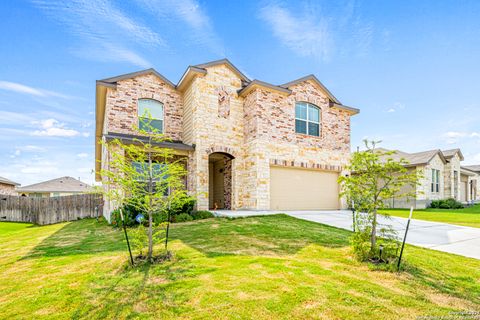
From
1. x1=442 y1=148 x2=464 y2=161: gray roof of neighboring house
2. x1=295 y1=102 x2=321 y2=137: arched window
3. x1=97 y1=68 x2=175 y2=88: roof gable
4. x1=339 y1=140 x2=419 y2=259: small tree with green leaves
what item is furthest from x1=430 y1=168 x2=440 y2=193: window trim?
x1=97 y1=68 x2=175 y2=88: roof gable

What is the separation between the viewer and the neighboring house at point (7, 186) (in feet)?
93.3

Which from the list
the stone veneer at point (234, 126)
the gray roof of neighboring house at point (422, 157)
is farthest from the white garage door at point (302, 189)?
the gray roof of neighboring house at point (422, 157)

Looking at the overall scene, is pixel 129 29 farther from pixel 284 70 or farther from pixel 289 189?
pixel 289 189

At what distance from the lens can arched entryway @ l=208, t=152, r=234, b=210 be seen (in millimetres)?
13898

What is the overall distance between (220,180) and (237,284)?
449 inches

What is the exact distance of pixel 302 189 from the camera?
14.0 metres

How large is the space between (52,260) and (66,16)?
868cm

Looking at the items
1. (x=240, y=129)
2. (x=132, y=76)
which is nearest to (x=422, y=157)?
(x=240, y=129)

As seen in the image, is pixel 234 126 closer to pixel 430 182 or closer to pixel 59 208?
pixel 59 208

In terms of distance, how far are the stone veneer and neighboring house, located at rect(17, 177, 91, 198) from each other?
923 inches

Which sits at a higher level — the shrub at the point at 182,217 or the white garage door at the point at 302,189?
the white garage door at the point at 302,189

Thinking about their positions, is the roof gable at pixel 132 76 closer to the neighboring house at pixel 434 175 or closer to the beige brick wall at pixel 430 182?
the neighboring house at pixel 434 175

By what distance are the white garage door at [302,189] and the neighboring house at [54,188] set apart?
2767 cm

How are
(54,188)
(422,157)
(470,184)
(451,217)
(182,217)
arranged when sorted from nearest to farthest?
(182,217), (451,217), (422,157), (470,184), (54,188)
